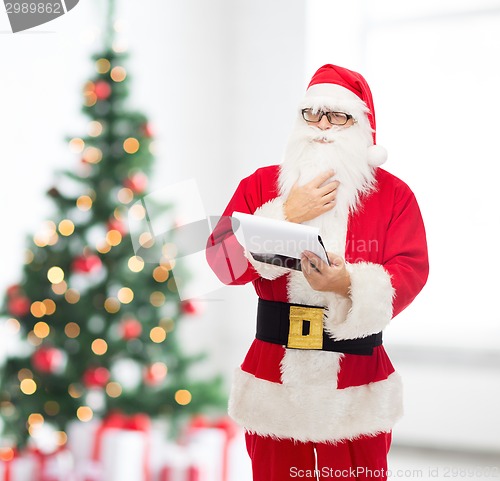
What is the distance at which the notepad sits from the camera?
133cm

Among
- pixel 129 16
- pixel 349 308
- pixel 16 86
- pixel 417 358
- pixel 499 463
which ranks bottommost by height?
pixel 499 463

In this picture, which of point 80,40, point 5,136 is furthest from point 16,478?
point 80,40

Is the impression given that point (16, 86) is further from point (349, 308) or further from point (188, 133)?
point (349, 308)

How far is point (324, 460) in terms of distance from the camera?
155 centimetres

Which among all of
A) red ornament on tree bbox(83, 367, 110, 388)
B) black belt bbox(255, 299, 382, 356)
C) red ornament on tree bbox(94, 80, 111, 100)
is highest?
red ornament on tree bbox(94, 80, 111, 100)

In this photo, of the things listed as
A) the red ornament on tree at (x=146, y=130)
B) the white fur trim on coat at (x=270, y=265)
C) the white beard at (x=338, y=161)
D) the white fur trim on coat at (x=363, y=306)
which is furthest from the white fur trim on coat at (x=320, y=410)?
the red ornament on tree at (x=146, y=130)

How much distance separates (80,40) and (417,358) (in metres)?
2.33

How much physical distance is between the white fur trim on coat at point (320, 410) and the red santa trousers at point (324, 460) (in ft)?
0.10

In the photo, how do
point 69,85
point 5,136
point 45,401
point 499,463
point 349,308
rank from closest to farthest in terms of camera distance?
point 349,308, point 45,401, point 5,136, point 69,85, point 499,463

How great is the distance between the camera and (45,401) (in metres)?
2.63

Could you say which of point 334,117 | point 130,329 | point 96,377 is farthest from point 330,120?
point 96,377

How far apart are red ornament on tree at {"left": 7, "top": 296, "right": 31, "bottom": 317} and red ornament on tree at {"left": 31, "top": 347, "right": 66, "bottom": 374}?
0.16 metres

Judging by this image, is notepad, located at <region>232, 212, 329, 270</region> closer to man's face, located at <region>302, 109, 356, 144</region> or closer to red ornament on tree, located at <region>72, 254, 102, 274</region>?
man's face, located at <region>302, 109, 356, 144</region>

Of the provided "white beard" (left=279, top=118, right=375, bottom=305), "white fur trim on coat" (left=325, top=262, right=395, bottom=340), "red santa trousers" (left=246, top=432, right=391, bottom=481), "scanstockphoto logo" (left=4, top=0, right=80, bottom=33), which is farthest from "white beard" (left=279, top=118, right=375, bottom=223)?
"scanstockphoto logo" (left=4, top=0, right=80, bottom=33)
